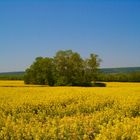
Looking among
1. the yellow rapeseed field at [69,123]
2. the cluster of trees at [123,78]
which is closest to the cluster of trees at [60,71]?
the cluster of trees at [123,78]

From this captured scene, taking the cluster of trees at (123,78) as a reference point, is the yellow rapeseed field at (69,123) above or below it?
below

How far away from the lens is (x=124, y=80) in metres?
82.3

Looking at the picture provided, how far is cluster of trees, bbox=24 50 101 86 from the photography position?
2709 inches

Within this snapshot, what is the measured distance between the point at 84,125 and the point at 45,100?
8041 millimetres

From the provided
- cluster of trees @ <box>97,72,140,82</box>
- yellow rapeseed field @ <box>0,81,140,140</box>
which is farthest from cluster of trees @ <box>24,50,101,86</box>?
yellow rapeseed field @ <box>0,81,140,140</box>

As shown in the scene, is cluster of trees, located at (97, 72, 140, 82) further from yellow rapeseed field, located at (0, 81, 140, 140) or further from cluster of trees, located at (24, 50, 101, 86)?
yellow rapeseed field, located at (0, 81, 140, 140)

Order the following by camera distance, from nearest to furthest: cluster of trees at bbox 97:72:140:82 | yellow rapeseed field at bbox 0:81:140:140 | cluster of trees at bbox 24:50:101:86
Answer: yellow rapeseed field at bbox 0:81:140:140, cluster of trees at bbox 24:50:101:86, cluster of trees at bbox 97:72:140:82

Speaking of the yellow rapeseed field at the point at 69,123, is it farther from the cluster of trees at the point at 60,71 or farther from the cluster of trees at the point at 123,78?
the cluster of trees at the point at 123,78

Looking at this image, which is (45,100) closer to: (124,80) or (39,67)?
(39,67)

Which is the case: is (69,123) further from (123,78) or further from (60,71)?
(123,78)

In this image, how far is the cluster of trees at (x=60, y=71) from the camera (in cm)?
6881

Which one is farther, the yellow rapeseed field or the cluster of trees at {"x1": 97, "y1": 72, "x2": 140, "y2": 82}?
the cluster of trees at {"x1": 97, "y1": 72, "x2": 140, "y2": 82}

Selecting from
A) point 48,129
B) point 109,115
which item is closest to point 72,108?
point 109,115

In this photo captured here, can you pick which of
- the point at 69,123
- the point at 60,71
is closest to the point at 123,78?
the point at 60,71
